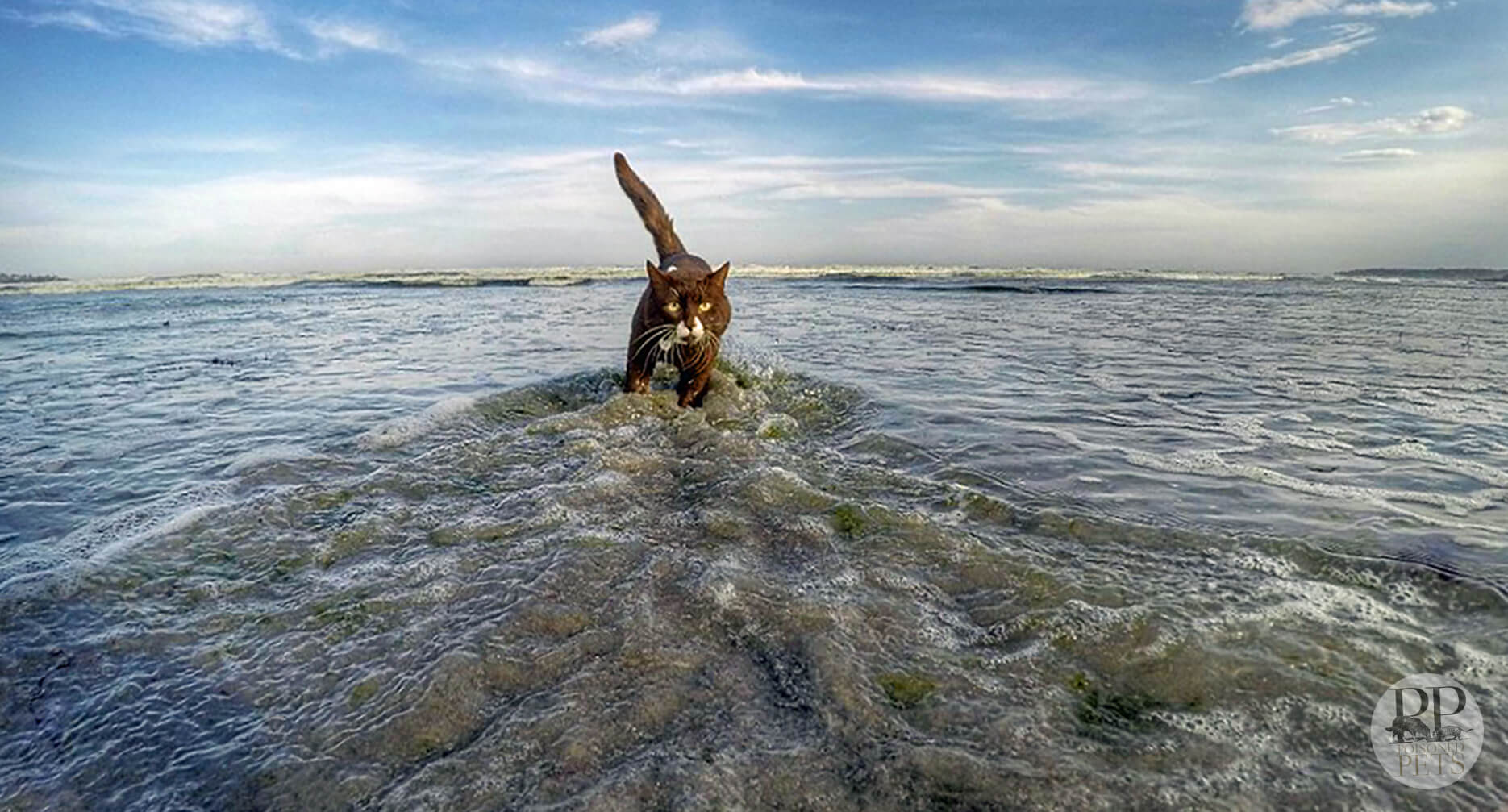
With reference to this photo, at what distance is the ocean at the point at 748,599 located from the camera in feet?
6.59

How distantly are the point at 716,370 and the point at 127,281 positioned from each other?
190 feet

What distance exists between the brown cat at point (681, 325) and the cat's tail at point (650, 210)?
49.7 inches

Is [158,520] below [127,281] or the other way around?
below

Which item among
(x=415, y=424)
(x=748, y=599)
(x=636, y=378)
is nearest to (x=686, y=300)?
(x=636, y=378)

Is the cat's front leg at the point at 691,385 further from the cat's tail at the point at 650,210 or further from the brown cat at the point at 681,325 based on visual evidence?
the cat's tail at the point at 650,210

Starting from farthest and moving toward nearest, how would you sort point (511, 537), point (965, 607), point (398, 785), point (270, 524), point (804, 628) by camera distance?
point (270, 524)
point (511, 537)
point (965, 607)
point (804, 628)
point (398, 785)

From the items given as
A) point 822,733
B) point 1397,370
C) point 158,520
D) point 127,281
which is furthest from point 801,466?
point 127,281

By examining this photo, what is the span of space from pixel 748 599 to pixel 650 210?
7.56 m

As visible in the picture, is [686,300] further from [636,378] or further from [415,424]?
[415,424]

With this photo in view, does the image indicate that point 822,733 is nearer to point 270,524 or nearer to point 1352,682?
point 1352,682

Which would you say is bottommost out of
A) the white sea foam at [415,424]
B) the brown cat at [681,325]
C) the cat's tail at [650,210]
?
the white sea foam at [415,424]

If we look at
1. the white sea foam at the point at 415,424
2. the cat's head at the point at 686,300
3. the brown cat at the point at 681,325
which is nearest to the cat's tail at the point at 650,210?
the brown cat at the point at 681,325

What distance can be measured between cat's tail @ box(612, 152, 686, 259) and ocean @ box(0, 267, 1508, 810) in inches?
113

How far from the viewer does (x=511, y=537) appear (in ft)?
12.3
